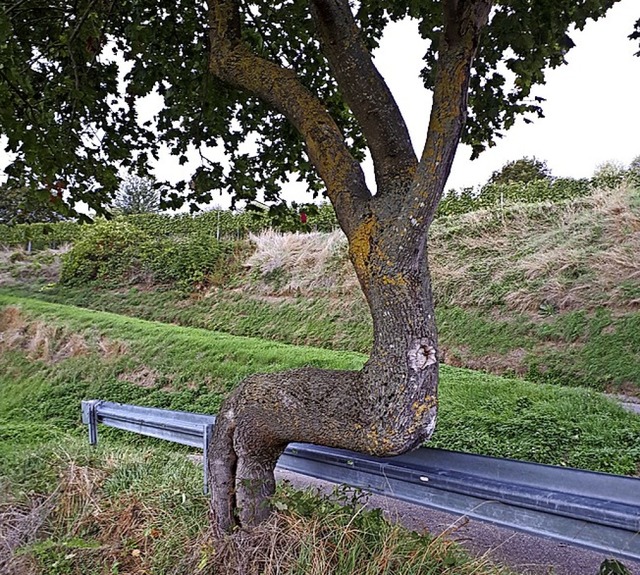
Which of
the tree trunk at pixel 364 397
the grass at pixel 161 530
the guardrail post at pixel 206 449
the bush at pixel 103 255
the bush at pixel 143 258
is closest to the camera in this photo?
the tree trunk at pixel 364 397

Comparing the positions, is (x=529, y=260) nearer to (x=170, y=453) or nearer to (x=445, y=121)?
(x=170, y=453)

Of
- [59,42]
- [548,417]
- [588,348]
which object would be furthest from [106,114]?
[588,348]

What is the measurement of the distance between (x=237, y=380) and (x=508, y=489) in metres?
5.96

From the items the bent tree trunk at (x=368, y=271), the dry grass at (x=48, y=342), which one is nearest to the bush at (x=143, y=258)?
the dry grass at (x=48, y=342)

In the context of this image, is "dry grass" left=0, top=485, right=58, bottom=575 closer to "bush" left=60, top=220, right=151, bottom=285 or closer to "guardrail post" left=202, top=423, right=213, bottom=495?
"guardrail post" left=202, top=423, right=213, bottom=495

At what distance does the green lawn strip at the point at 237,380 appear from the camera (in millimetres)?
4719

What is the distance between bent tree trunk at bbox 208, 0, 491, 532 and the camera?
6.94ft

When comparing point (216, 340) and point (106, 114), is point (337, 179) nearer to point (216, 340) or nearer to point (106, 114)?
point (106, 114)

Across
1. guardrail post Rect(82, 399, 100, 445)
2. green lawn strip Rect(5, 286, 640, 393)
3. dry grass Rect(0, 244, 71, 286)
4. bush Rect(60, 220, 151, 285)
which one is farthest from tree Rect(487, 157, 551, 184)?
guardrail post Rect(82, 399, 100, 445)

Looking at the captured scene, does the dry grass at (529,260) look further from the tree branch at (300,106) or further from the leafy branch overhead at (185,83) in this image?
the tree branch at (300,106)

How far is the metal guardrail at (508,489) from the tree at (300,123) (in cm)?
35

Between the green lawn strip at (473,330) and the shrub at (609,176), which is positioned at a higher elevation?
the shrub at (609,176)

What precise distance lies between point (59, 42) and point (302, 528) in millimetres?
4428

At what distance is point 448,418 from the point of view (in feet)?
A: 18.0
